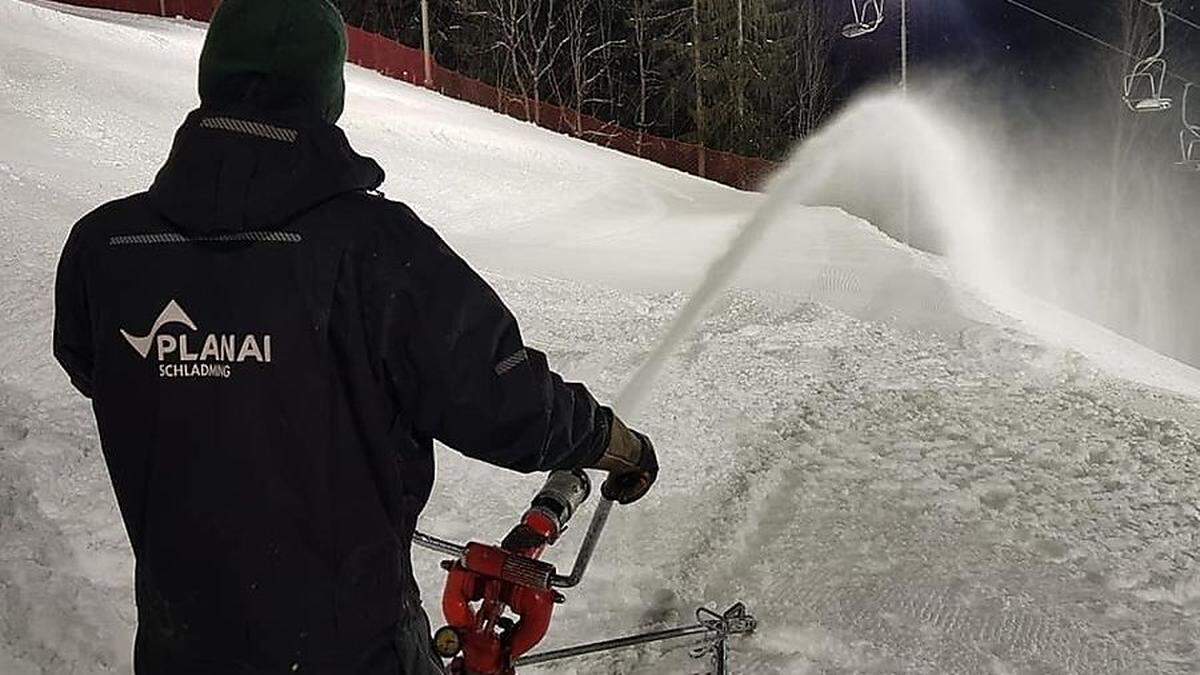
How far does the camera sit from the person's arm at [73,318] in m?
1.40

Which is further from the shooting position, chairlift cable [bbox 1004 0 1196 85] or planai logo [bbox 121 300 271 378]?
chairlift cable [bbox 1004 0 1196 85]

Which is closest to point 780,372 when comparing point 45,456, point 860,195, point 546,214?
point 45,456

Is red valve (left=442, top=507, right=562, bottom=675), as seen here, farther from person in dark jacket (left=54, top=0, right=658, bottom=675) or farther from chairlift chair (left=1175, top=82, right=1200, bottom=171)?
chairlift chair (left=1175, top=82, right=1200, bottom=171)

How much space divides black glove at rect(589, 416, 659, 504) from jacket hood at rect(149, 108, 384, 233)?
0.63 metres

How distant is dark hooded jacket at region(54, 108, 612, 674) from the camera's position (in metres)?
1.26

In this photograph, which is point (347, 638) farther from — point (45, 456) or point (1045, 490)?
point (1045, 490)

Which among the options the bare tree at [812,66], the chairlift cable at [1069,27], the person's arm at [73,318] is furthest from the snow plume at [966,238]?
the bare tree at [812,66]

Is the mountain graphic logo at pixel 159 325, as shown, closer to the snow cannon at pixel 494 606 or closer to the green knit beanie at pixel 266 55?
the green knit beanie at pixel 266 55

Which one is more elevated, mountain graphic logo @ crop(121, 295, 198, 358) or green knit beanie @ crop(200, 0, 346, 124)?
green knit beanie @ crop(200, 0, 346, 124)

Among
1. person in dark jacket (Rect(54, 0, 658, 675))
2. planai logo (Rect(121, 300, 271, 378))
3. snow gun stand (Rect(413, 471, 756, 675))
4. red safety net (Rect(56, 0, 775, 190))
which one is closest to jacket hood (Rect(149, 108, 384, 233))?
person in dark jacket (Rect(54, 0, 658, 675))

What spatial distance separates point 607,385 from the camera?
5.02 m

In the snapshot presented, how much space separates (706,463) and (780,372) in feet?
3.98

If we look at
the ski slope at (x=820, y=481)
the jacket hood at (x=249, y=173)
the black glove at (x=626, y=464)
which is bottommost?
the ski slope at (x=820, y=481)

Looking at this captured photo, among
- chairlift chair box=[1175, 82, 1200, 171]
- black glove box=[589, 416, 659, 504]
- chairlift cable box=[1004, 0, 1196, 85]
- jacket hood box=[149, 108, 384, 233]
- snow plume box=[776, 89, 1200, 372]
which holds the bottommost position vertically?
snow plume box=[776, 89, 1200, 372]
